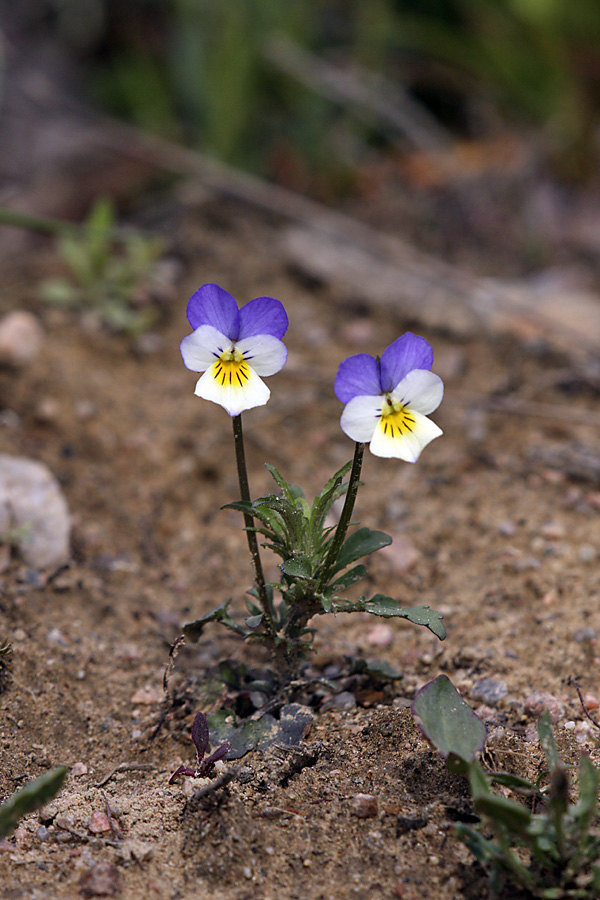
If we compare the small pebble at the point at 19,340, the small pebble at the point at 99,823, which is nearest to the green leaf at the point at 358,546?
the small pebble at the point at 99,823

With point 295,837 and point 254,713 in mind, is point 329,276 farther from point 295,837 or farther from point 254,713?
point 295,837

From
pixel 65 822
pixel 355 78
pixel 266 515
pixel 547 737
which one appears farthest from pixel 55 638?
pixel 355 78

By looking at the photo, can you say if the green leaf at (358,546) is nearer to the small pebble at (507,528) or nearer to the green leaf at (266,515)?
the green leaf at (266,515)

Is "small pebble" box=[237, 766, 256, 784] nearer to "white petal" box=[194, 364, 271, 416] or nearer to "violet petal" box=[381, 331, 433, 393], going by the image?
"white petal" box=[194, 364, 271, 416]

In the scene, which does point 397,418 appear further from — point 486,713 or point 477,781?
point 486,713

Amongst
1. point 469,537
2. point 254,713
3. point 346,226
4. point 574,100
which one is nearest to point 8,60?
point 346,226

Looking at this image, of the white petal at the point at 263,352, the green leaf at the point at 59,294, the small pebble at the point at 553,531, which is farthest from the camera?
the green leaf at the point at 59,294

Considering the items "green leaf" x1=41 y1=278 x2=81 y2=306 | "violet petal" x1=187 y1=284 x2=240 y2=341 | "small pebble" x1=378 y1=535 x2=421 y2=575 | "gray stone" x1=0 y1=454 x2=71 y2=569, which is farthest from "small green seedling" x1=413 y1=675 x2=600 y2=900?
"green leaf" x1=41 y1=278 x2=81 y2=306
